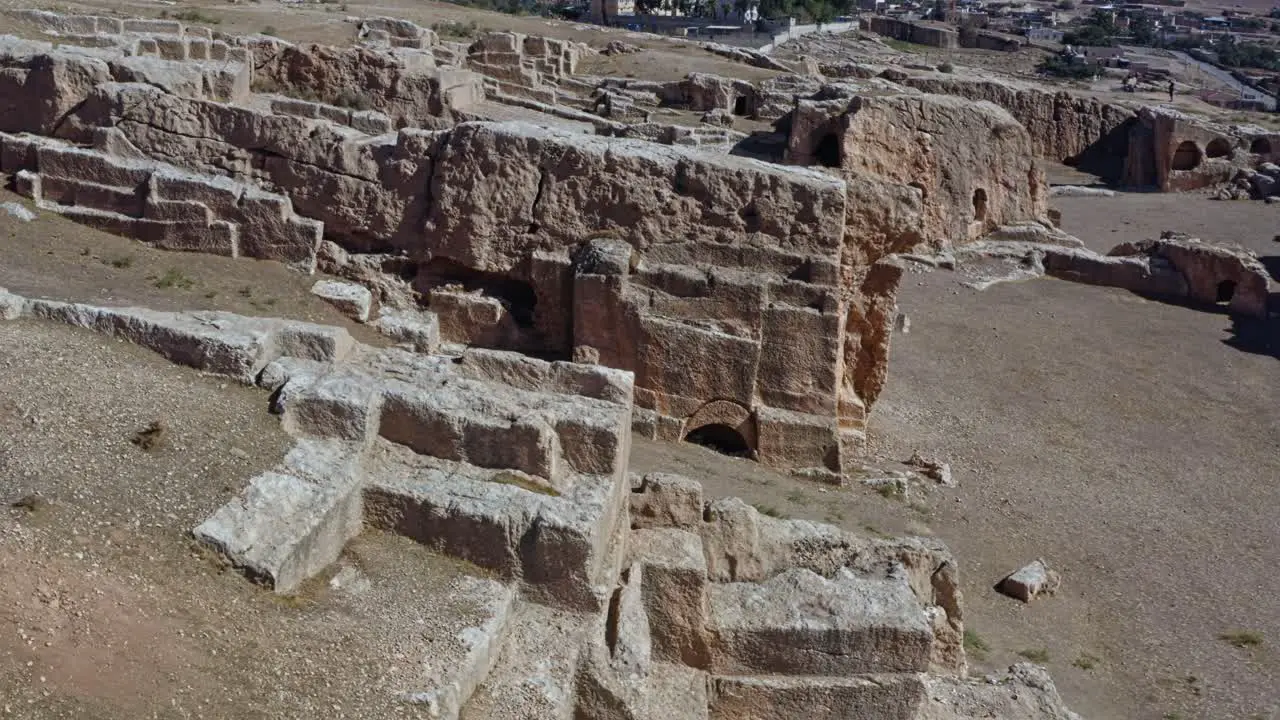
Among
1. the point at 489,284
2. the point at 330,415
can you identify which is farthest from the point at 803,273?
the point at 330,415

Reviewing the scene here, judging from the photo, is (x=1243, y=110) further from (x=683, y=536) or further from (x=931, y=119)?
(x=683, y=536)

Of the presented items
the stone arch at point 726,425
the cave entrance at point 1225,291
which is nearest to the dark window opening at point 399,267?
the stone arch at point 726,425

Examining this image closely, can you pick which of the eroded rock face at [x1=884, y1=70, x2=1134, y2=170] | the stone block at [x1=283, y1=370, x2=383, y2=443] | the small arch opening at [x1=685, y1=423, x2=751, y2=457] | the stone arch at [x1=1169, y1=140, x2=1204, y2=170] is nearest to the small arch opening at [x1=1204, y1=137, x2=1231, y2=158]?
the stone arch at [x1=1169, y1=140, x2=1204, y2=170]

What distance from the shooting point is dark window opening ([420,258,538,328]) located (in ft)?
35.8

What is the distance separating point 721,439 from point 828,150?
11803mm

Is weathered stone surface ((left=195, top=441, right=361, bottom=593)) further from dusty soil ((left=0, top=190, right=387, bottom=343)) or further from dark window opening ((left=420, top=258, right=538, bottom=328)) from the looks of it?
dark window opening ((left=420, top=258, right=538, bottom=328))

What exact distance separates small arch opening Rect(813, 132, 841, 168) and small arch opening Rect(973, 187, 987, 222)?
400cm

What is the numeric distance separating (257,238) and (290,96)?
5.04 metres

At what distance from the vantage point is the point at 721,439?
10719 mm

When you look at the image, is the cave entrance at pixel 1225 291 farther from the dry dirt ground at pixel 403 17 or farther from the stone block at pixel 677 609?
the stone block at pixel 677 609

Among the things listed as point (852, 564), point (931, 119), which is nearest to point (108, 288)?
point (852, 564)

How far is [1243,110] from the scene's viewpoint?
1988 inches

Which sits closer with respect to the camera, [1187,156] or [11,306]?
[11,306]

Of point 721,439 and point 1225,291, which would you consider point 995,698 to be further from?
point 1225,291
